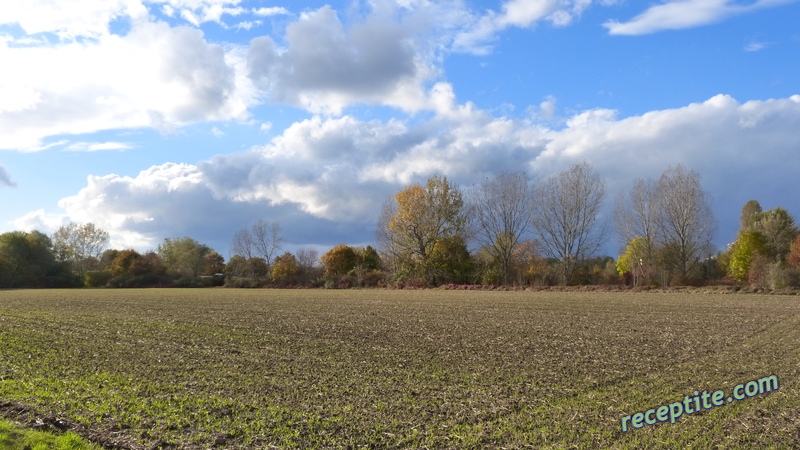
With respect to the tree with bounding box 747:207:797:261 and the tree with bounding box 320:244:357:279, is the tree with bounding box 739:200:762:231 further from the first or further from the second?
the tree with bounding box 320:244:357:279

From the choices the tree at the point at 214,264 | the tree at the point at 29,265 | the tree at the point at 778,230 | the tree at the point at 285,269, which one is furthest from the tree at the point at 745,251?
the tree at the point at 29,265

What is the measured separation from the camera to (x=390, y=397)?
432 inches

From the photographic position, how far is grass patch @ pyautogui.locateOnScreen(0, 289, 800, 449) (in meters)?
8.66

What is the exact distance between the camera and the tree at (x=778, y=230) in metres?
70.5

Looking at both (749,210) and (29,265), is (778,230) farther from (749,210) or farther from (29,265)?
(29,265)

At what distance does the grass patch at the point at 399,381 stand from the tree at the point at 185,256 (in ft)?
265

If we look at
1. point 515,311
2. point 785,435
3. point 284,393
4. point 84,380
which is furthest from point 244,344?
point 515,311

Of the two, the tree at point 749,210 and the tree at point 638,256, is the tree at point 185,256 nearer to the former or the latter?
the tree at point 638,256

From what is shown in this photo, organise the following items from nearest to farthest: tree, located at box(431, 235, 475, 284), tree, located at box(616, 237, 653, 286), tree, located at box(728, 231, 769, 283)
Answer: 1. tree, located at box(728, 231, 769, 283)
2. tree, located at box(616, 237, 653, 286)
3. tree, located at box(431, 235, 475, 284)

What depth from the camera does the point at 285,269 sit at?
93.6m

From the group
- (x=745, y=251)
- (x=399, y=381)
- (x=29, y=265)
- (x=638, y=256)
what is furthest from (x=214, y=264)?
(x=399, y=381)

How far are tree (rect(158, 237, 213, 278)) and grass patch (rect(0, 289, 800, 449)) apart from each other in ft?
265

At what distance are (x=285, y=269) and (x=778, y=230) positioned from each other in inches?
2747

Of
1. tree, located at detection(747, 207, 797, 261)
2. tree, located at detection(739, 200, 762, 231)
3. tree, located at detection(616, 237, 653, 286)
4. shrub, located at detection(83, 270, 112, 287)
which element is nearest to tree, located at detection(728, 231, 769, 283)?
tree, located at detection(747, 207, 797, 261)
